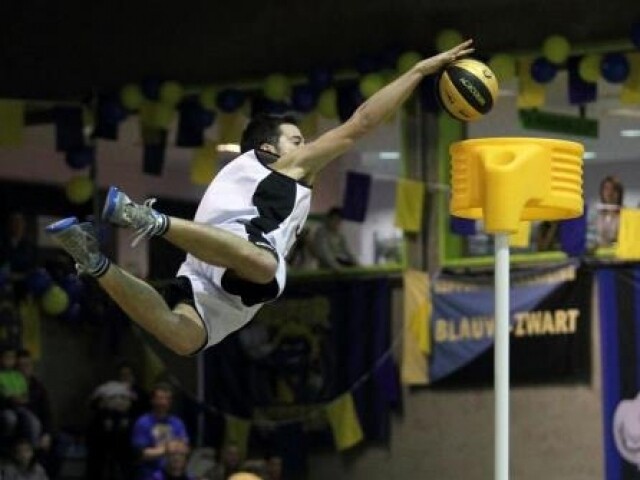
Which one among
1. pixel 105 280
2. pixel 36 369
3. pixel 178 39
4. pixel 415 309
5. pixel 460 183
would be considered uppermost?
pixel 178 39

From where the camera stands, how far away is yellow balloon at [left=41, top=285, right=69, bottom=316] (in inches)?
478

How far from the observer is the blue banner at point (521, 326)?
416 inches

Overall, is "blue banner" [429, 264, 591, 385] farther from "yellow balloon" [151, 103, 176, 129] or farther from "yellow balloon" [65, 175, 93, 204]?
"yellow balloon" [65, 175, 93, 204]

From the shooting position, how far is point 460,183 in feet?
18.6

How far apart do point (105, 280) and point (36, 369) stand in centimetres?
866

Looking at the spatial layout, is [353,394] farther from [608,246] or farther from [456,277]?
[608,246]

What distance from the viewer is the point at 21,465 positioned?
11328mm

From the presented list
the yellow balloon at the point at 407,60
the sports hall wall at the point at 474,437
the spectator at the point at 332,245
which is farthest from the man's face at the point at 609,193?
the spectator at the point at 332,245

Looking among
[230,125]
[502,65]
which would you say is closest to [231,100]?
[230,125]

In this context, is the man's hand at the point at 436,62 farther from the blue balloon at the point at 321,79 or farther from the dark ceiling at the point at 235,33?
the blue balloon at the point at 321,79

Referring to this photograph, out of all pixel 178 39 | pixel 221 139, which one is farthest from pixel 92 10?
pixel 221 139

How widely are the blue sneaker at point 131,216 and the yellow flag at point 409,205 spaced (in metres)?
6.09

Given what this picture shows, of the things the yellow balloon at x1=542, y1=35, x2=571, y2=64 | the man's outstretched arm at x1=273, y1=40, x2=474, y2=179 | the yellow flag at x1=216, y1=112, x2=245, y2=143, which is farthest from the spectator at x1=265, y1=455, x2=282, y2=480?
the man's outstretched arm at x1=273, y1=40, x2=474, y2=179

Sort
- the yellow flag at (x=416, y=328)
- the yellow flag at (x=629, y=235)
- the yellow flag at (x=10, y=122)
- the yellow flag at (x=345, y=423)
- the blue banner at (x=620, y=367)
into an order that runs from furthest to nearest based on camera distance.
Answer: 1. the yellow flag at (x=10, y=122)
2. the yellow flag at (x=345, y=423)
3. the yellow flag at (x=416, y=328)
4. the blue banner at (x=620, y=367)
5. the yellow flag at (x=629, y=235)
